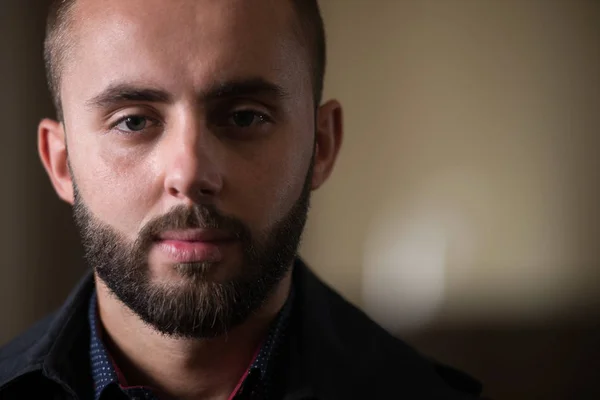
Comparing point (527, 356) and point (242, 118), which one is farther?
point (527, 356)

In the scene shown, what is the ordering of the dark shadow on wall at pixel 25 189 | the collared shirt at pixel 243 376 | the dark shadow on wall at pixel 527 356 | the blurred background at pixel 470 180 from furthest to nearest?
the blurred background at pixel 470 180 → the dark shadow on wall at pixel 527 356 → the dark shadow on wall at pixel 25 189 → the collared shirt at pixel 243 376

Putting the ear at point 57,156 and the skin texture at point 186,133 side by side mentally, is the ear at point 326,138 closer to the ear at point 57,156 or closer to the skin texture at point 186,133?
the skin texture at point 186,133

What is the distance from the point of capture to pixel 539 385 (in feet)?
6.89

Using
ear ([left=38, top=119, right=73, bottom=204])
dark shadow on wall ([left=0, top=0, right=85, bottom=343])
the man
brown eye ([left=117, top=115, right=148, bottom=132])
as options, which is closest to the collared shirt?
the man

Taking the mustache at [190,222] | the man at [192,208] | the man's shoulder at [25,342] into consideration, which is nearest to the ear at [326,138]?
the man at [192,208]

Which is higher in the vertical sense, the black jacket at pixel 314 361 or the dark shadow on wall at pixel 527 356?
the dark shadow on wall at pixel 527 356

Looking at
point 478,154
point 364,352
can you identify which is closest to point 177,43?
point 364,352

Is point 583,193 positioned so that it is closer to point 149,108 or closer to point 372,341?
point 372,341

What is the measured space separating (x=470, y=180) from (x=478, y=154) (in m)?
0.08

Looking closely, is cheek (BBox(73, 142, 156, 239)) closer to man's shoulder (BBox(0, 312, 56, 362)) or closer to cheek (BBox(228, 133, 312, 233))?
cheek (BBox(228, 133, 312, 233))

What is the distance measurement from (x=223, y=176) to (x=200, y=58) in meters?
0.16

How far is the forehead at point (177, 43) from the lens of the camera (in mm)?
1058

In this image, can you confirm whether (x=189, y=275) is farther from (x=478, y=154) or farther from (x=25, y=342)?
(x=478, y=154)

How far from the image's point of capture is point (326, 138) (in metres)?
1.32
